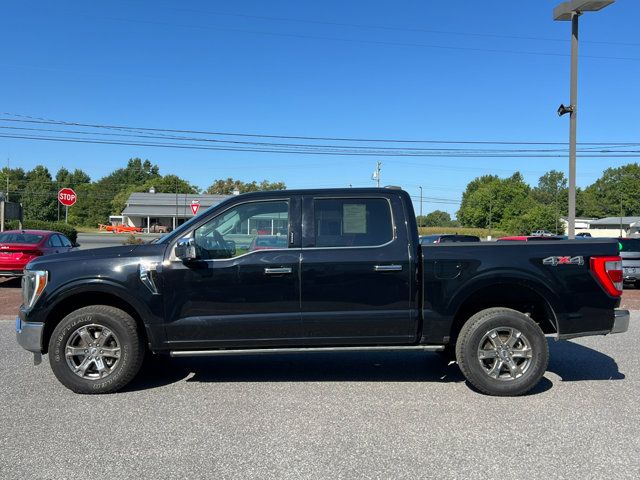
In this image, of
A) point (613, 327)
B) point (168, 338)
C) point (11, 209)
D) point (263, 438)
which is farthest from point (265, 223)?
point (11, 209)

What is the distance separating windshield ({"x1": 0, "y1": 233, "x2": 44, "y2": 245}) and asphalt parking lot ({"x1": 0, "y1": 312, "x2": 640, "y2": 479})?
8103mm

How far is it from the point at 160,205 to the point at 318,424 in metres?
76.9

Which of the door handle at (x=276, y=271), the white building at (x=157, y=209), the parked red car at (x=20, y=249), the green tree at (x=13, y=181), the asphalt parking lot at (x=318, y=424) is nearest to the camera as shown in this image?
the asphalt parking lot at (x=318, y=424)

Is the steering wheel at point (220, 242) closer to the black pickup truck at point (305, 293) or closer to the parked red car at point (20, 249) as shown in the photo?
the black pickup truck at point (305, 293)

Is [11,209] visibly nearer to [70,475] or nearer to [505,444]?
[70,475]

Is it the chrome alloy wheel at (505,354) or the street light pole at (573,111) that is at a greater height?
the street light pole at (573,111)

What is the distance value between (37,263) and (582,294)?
5.52m

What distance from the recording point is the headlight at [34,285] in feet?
16.8

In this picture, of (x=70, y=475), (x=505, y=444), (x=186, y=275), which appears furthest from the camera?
(x=186, y=275)

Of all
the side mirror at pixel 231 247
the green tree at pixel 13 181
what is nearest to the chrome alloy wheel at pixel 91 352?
the side mirror at pixel 231 247

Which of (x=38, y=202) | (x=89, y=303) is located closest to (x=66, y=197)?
(x=89, y=303)

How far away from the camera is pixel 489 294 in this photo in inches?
215

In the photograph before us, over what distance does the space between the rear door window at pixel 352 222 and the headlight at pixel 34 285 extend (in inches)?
107

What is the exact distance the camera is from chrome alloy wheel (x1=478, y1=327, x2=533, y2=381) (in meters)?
5.18
